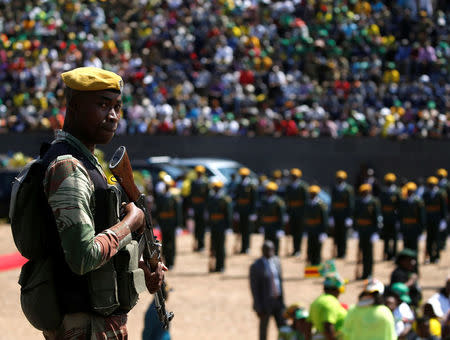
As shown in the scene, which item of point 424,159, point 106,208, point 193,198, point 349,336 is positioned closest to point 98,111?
point 106,208

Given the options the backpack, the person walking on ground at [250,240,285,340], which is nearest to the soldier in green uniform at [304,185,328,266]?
the person walking on ground at [250,240,285,340]

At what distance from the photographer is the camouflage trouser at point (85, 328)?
3.38 metres

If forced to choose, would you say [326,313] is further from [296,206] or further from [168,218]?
[296,206]

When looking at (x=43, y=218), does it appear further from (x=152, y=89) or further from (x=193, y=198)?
(x=152, y=89)

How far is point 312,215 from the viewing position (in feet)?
62.4

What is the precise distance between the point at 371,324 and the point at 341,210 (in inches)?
507

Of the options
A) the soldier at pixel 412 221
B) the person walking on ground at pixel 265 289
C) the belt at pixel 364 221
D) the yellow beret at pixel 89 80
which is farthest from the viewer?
the soldier at pixel 412 221

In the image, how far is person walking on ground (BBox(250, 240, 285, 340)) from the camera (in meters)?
11.5

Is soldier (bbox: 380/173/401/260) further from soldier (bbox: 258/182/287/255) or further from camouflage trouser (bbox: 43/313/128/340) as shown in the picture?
camouflage trouser (bbox: 43/313/128/340)

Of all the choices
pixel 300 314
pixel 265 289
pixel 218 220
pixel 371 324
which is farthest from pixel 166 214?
pixel 371 324

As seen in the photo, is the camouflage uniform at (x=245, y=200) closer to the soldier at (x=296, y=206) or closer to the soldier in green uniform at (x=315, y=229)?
the soldier at (x=296, y=206)

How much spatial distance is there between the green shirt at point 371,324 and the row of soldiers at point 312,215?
9.95 metres

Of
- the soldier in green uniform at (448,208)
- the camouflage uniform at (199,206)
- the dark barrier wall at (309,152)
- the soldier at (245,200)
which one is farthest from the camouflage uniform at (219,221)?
the dark barrier wall at (309,152)

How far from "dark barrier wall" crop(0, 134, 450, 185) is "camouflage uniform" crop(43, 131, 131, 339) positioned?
23.5m
